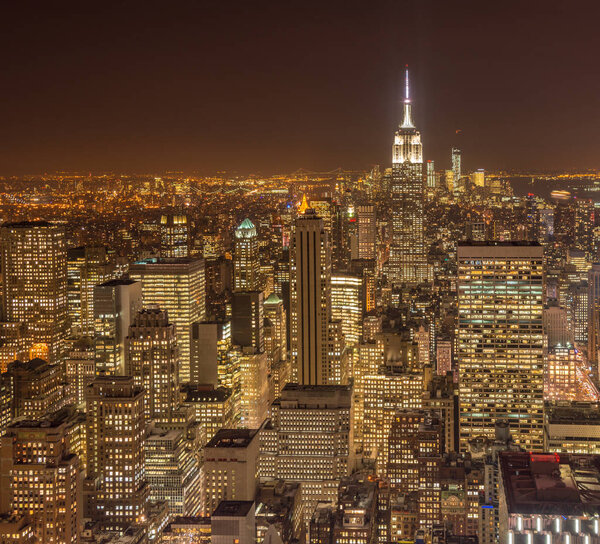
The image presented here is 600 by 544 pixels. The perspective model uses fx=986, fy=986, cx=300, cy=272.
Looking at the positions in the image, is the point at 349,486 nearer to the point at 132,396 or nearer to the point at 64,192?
the point at 132,396

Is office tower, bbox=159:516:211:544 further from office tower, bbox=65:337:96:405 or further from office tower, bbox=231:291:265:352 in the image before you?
office tower, bbox=231:291:265:352

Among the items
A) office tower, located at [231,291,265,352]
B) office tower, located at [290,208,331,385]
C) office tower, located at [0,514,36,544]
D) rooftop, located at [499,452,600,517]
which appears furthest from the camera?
office tower, located at [231,291,265,352]

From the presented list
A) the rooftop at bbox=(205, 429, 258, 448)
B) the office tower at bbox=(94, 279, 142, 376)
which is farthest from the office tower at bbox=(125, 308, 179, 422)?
the rooftop at bbox=(205, 429, 258, 448)

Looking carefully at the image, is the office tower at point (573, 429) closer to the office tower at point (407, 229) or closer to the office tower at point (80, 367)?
the office tower at point (80, 367)

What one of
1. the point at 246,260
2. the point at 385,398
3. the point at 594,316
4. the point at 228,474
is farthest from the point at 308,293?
the point at 228,474

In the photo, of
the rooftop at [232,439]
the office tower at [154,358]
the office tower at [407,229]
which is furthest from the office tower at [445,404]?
the office tower at [407,229]

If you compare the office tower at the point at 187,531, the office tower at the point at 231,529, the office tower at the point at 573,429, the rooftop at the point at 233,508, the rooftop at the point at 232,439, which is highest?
the rooftop at the point at 232,439
